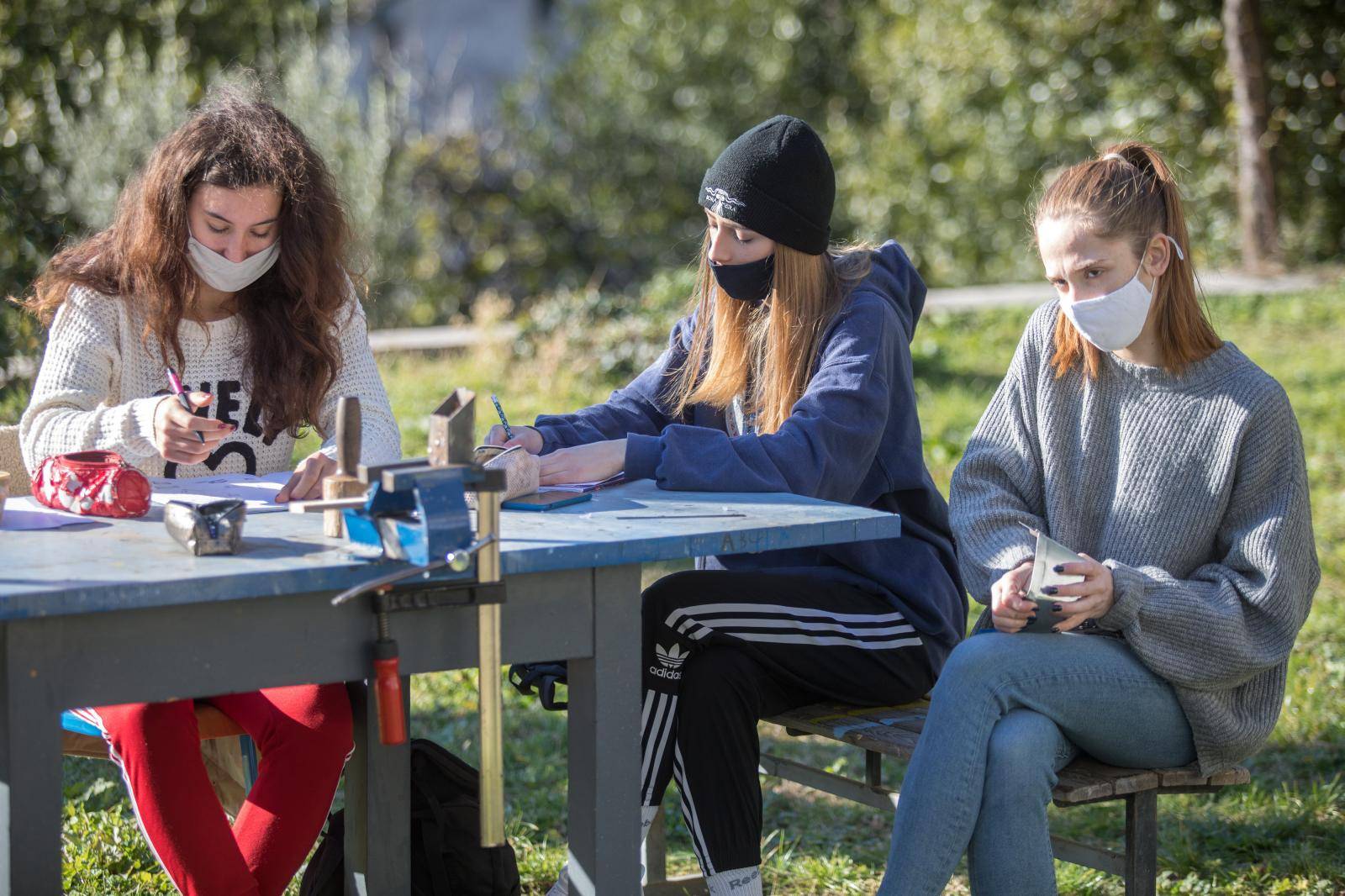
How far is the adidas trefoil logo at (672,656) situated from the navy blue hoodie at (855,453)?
0.87ft

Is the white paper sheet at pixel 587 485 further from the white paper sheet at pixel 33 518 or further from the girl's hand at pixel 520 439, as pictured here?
the white paper sheet at pixel 33 518

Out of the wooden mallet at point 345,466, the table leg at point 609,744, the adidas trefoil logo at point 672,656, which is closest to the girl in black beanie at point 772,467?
the adidas trefoil logo at point 672,656

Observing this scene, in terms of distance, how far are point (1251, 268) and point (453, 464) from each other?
9171mm

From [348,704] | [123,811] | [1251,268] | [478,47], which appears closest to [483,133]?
[478,47]

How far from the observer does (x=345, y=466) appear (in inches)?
73.8

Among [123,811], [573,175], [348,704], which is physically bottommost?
[123,811]

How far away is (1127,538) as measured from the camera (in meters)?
2.41

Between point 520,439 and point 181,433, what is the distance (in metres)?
0.56

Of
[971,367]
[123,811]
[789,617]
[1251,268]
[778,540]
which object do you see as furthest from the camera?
[1251,268]

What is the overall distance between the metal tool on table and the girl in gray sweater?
70cm

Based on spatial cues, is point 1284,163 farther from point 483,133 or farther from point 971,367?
point 483,133

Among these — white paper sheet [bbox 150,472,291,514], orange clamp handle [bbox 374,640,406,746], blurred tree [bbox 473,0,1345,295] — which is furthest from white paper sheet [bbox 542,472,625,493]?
blurred tree [bbox 473,0,1345,295]

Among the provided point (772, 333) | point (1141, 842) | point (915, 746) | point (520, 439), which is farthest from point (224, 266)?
point (1141, 842)

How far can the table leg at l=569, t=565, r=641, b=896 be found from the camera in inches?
80.6
